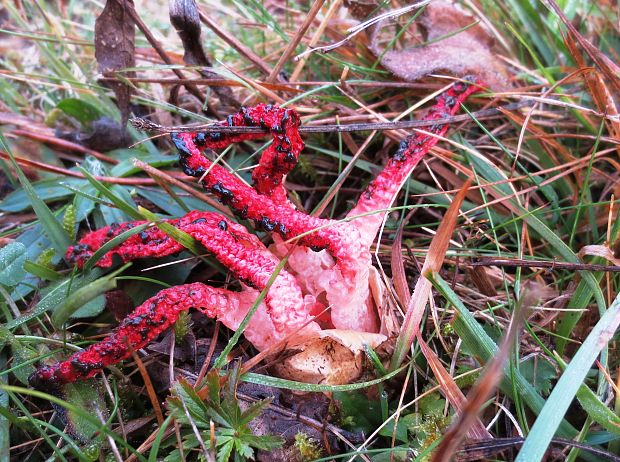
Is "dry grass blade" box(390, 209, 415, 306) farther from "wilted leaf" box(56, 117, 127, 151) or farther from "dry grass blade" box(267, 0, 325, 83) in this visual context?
"wilted leaf" box(56, 117, 127, 151)

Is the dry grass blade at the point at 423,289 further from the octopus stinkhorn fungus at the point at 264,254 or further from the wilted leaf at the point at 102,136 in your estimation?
the wilted leaf at the point at 102,136

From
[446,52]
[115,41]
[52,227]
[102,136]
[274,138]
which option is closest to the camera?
[274,138]

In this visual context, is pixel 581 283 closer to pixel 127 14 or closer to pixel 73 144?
pixel 127 14

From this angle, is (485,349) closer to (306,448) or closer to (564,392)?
(564,392)

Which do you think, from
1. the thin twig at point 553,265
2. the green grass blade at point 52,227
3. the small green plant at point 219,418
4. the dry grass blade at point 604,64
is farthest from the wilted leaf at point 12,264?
the dry grass blade at point 604,64

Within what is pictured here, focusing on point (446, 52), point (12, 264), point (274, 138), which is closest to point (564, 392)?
point (274, 138)

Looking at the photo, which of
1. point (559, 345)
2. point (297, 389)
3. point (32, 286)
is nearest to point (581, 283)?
point (559, 345)
